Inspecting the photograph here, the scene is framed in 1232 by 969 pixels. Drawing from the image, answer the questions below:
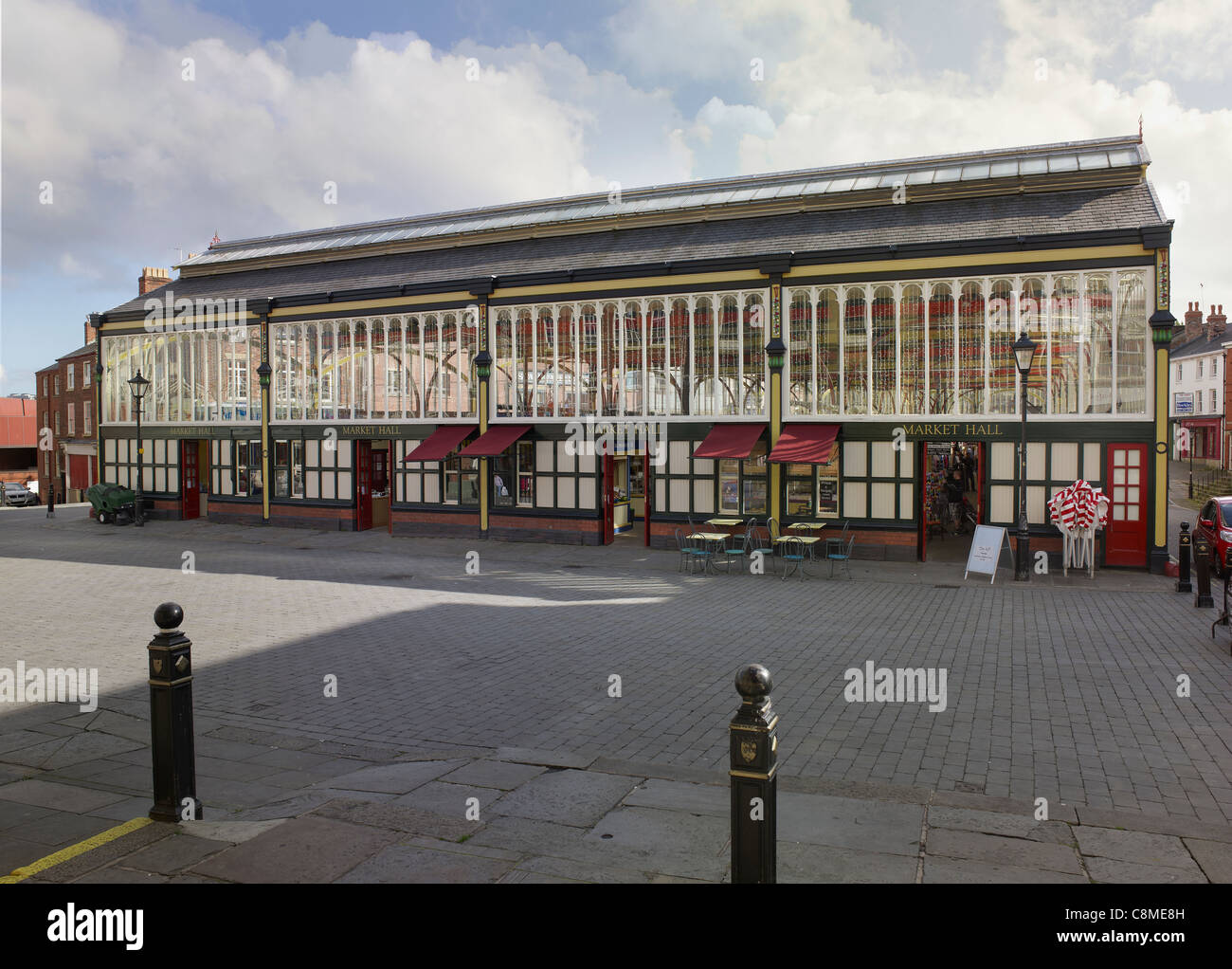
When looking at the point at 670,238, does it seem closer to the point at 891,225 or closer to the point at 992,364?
the point at 891,225

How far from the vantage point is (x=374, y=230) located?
31.5 meters

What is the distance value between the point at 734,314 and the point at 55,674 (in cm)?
1617

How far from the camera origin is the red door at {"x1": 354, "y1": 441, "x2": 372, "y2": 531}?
2617cm

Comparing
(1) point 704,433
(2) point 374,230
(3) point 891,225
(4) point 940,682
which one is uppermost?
(2) point 374,230

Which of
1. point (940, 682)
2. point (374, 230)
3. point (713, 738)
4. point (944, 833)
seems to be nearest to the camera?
point (944, 833)

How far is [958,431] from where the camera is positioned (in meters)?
19.0

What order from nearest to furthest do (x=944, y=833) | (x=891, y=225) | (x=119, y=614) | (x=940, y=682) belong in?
(x=944, y=833)
(x=940, y=682)
(x=119, y=614)
(x=891, y=225)

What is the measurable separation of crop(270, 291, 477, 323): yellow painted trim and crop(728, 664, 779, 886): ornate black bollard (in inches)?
852

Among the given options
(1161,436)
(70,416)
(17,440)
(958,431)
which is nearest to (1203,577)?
(1161,436)

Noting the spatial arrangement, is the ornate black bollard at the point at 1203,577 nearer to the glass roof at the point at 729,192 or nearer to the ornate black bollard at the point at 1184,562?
the ornate black bollard at the point at 1184,562

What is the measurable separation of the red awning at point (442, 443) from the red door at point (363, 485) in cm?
243

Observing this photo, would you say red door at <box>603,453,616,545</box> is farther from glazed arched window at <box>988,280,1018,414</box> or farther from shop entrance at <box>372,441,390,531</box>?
glazed arched window at <box>988,280,1018,414</box>

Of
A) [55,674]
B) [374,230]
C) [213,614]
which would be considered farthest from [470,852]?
[374,230]

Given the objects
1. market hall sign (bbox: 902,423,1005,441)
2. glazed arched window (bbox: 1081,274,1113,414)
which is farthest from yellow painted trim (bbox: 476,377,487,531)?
glazed arched window (bbox: 1081,274,1113,414)
